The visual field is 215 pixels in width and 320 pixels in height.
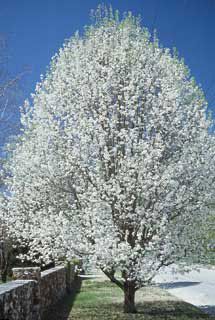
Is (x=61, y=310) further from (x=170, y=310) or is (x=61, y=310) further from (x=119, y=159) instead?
(x=119, y=159)

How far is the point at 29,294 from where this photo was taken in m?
9.33

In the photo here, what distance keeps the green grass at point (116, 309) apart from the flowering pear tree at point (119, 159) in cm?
84

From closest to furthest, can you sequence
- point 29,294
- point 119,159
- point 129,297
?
1. point 29,294
2. point 119,159
3. point 129,297

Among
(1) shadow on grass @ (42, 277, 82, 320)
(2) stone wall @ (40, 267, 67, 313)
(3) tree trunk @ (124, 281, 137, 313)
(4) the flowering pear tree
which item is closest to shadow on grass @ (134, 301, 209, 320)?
(3) tree trunk @ (124, 281, 137, 313)

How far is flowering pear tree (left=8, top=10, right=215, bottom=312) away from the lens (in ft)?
37.8

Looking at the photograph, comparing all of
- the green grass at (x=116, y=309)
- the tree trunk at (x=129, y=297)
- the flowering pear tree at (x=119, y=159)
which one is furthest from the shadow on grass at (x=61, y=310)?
the tree trunk at (x=129, y=297)

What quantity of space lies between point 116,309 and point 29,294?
16.3 feet

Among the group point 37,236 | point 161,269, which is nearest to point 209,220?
point 161,269

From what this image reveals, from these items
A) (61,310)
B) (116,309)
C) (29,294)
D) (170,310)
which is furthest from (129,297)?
(29,294)

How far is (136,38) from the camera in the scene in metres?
13.5

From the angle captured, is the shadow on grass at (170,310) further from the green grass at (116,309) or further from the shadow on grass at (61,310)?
the shadow on grass at (61,310)

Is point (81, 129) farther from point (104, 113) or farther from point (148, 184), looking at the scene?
point (148, 184)

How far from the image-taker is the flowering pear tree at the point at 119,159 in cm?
1152

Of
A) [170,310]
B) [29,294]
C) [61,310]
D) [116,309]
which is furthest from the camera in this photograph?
[116,309]
